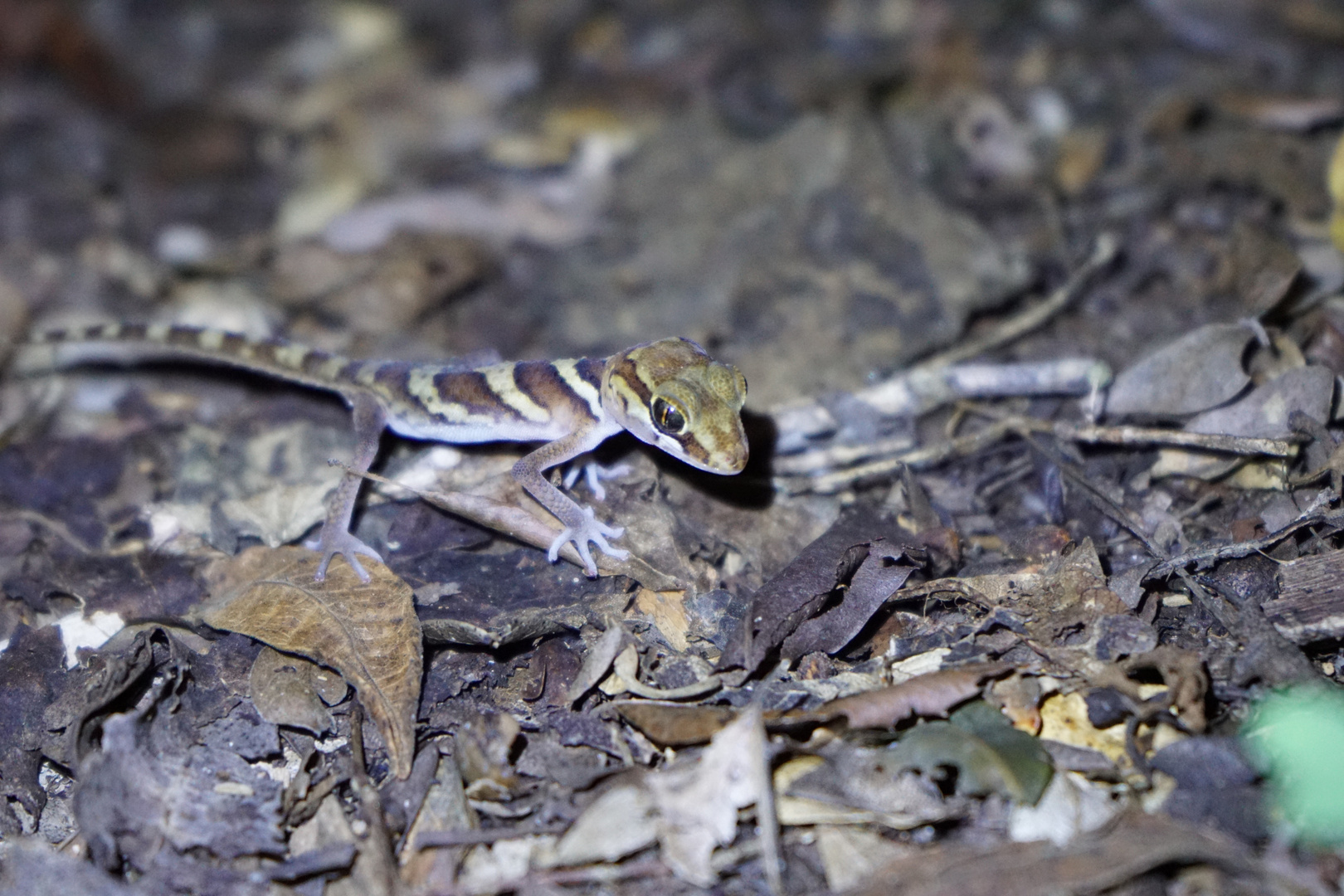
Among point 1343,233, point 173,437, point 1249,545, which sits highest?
point 1343,233

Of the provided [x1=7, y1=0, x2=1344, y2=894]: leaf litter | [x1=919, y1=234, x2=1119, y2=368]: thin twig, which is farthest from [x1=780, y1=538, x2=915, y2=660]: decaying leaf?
[x1=919, y1=234, x2=1119, y2=368]: thin twig

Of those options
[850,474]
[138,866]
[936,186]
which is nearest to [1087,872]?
[850,474]

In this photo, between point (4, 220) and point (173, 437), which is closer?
point (173, 437)

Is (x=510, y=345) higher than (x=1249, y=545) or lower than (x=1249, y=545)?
lower

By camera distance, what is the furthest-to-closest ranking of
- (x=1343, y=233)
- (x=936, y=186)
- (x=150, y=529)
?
1. (x=936, y=186)
2. (x=1343, y=233)
3. (x=150, y=529)

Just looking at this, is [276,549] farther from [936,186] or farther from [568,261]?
[936,186]
